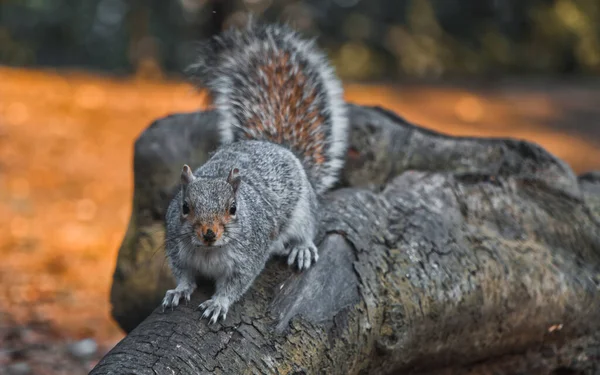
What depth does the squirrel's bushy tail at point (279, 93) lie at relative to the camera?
2957mm

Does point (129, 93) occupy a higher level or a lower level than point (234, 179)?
lower

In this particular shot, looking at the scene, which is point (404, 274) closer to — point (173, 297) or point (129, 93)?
point (173, 297)

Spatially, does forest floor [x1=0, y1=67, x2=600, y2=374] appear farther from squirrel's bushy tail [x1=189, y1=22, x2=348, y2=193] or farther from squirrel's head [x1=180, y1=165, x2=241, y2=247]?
squirrel's head [x1=180, y1=165, x2=241, y2=247]

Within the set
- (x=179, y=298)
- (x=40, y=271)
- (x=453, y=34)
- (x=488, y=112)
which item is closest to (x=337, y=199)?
(x=179, y=298)

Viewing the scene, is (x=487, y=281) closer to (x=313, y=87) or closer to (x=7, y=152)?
(x=313, y=87)

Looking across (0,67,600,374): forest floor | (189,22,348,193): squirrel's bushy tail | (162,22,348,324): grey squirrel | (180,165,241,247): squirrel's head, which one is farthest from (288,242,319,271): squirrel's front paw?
(0,67,600,374): forest floor

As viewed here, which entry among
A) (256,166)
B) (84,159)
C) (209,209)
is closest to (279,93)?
(256,166)

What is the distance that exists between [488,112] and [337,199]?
19.4 ft

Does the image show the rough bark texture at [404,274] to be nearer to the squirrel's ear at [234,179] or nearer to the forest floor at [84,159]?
the squirrel's ear at [234,179]

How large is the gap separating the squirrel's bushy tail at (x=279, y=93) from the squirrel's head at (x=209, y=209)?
70 centimetres

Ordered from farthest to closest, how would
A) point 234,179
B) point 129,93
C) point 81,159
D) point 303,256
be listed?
point 129,93 < point 81,159 < point 303,256 < point 234,179

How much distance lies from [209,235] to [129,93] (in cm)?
713

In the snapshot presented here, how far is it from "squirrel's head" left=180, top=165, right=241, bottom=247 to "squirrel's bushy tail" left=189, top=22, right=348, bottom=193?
0.70 metres

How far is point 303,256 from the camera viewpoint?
2375mm
